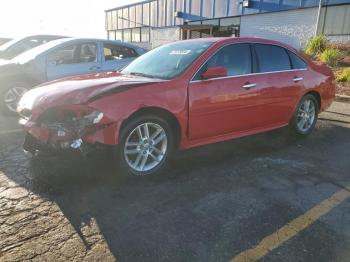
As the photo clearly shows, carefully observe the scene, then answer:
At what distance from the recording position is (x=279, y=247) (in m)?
2.69

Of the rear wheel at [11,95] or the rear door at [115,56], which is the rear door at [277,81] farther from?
the rear wheel at [11,95]

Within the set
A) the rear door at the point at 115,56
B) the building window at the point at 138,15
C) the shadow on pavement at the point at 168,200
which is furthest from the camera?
the building window at the point at 138,15

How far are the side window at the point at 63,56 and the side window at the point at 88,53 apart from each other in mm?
145

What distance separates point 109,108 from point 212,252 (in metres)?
1.80

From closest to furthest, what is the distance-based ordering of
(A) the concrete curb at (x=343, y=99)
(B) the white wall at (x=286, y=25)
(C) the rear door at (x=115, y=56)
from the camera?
(C) the rear door at (x=115, y=56) → (A) the concrete curb at (x=343, y=99) → (B) the white wall at (x=286, y=25)

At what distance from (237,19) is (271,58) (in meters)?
17.4

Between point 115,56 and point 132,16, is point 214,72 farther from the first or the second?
point 132,16

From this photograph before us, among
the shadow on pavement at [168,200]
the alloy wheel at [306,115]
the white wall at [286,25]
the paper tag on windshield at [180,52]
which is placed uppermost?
the white wall at [286,25]

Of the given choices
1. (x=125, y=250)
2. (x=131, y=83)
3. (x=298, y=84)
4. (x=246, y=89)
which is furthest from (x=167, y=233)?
(x=298, y=84)

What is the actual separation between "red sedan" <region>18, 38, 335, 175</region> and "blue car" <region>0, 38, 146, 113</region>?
8.47ft

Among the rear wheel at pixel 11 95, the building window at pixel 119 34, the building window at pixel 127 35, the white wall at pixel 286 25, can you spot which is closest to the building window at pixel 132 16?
the building window at pixel 127 35

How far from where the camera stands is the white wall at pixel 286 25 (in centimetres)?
1720

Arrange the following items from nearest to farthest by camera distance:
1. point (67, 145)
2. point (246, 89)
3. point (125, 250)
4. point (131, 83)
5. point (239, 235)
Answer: point (125, 250) → point (239, 235) → point (67, 145) → point (131, 83) → point (246, 89)

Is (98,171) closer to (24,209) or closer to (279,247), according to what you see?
(24,209)
